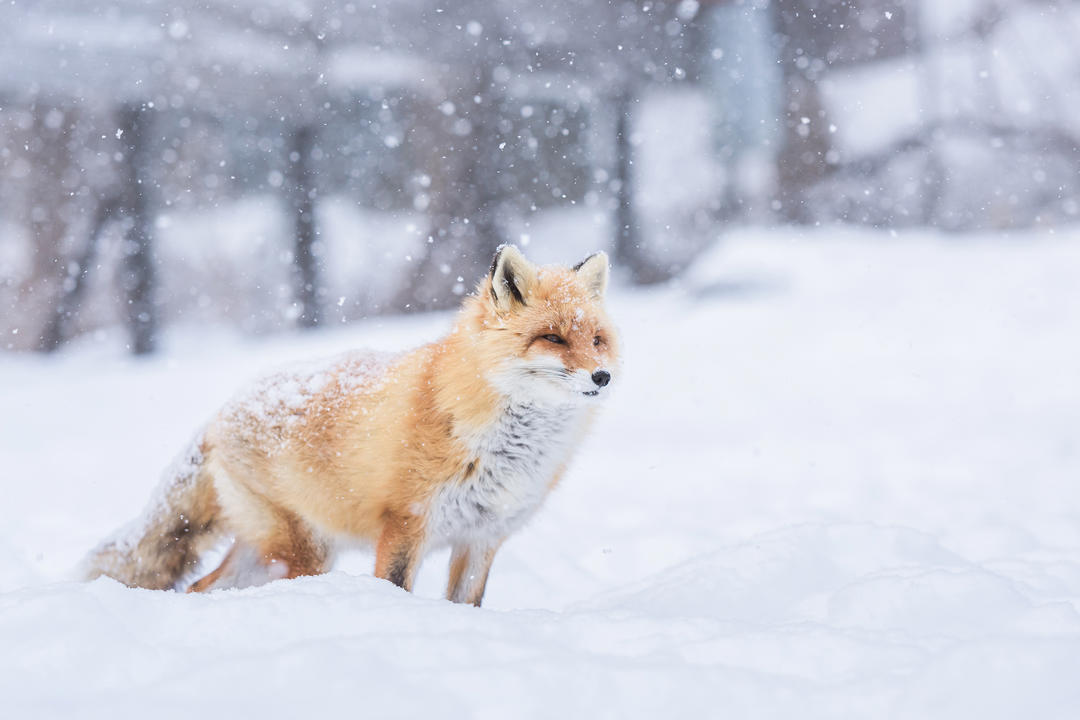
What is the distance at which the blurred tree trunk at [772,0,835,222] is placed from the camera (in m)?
10.7

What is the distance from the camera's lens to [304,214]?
10.1 meters

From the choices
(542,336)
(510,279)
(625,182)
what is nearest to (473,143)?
(625,182)

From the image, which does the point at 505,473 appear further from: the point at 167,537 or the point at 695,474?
the point at 695,474

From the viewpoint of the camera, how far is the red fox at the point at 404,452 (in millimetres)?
2539

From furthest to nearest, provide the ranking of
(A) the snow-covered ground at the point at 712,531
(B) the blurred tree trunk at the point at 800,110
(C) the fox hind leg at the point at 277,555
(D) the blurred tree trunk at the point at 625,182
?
(B) the blurred tree trunk at the point at 800,110
(D) the blurred tree trunk at the point at 625,182
(C) the fox hind leg at the point at 277,555
(A) the snow-covered ground at the point at 712,531

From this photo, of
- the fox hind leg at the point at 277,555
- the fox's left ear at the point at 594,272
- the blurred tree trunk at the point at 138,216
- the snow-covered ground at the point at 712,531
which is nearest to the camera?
the snow-covered ground at the point at 712,531

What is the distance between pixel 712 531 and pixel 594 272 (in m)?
1.98

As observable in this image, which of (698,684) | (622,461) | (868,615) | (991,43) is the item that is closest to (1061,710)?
(698,684)

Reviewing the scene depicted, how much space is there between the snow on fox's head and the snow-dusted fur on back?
3.87ft

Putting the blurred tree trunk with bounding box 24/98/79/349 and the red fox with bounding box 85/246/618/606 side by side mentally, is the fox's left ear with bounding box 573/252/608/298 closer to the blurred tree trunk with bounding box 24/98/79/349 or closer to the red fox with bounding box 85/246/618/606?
the red fox with bounding box 85/246/618/606

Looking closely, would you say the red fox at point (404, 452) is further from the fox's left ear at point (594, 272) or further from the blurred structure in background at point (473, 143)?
the blurred structure in background at point (473, 143)

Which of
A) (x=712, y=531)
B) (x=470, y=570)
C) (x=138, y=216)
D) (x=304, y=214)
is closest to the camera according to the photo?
(x=470, y=570)

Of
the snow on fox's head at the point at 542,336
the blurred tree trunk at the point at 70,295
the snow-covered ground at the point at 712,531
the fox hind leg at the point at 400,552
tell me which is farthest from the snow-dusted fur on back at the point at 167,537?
the blurred tree trunk at the point at 70,295

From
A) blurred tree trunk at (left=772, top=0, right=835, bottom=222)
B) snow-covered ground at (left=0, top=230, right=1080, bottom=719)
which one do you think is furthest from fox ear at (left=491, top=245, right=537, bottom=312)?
blurred tree trunk at (left=772, top=0, right=835, bottom=222)
